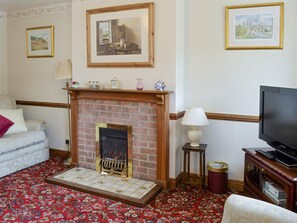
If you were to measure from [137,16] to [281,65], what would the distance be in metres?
1.71

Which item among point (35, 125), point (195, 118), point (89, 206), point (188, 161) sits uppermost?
point (195, 118)

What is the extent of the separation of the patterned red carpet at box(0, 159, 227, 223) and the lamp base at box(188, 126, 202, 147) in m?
0.55

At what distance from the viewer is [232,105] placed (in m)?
3.37

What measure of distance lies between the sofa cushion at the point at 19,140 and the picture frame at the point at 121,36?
1308 millimetres

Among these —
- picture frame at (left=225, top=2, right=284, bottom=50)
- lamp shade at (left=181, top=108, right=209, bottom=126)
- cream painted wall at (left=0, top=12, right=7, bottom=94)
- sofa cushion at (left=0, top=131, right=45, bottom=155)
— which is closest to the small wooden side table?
lamp shade at (left=181, top=108, right=209, bottom=126)

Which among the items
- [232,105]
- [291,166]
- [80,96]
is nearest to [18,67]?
[80,96]

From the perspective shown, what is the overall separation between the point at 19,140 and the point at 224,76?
2768 millimetres

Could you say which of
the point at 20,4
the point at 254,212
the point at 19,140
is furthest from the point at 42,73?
the point at 254,212

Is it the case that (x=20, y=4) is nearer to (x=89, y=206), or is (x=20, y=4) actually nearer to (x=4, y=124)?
(x=4, y=124)

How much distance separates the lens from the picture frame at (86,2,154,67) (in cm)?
343

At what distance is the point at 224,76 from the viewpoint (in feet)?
11.1

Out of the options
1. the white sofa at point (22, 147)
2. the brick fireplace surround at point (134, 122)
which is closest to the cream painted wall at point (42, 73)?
the white sofa at point (22, 147)

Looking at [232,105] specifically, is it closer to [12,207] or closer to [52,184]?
[52,184]

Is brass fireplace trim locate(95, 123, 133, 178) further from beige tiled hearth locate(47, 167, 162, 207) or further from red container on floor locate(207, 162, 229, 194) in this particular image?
red container on floor locate(207, 162, 229, 194)
